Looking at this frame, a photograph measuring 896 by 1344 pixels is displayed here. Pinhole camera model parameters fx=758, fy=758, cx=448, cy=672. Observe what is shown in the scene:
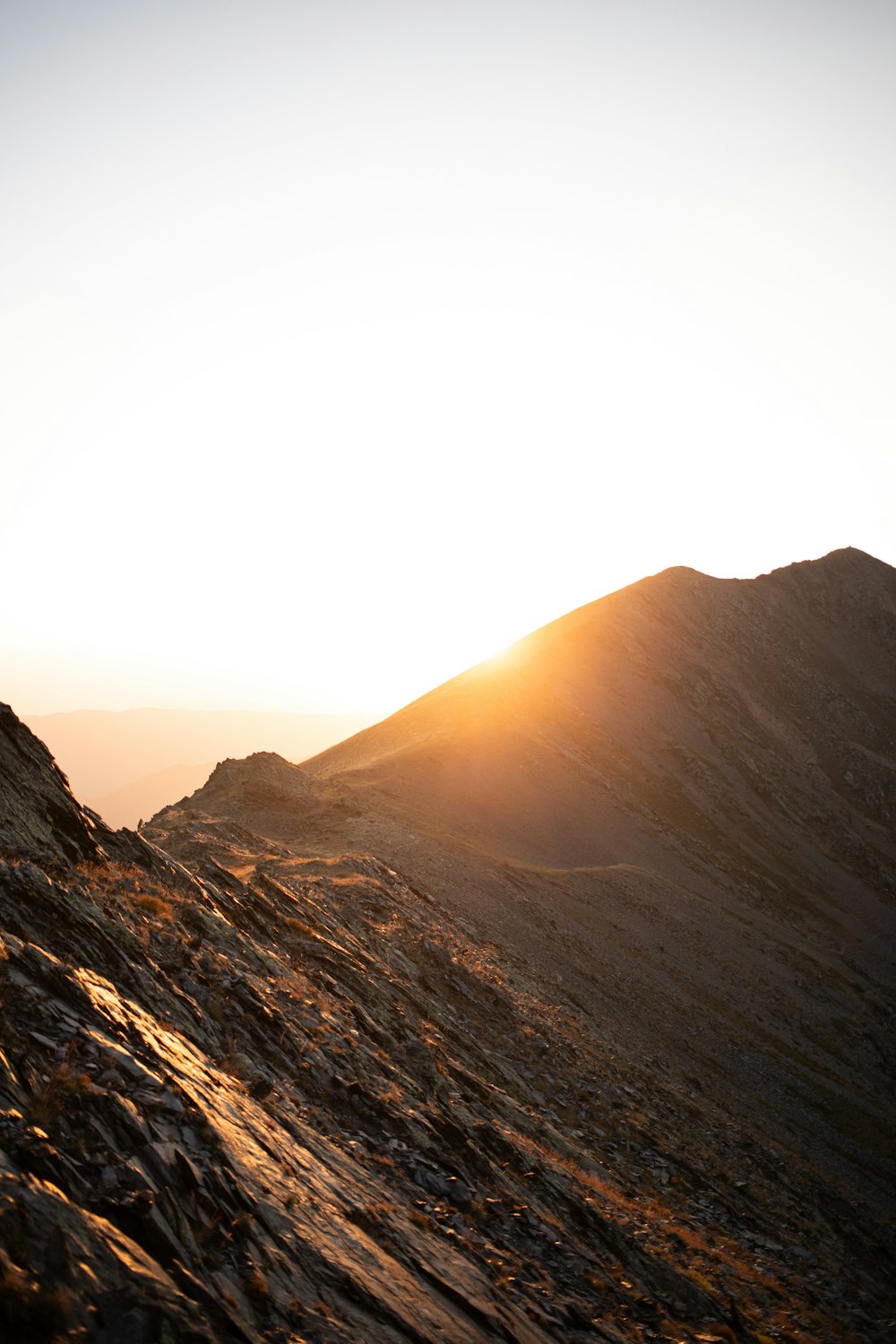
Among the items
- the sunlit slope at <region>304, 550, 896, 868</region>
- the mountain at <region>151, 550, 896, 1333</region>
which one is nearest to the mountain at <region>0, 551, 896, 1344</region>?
the mountain at <region>151, 550, 896, 1333</region>

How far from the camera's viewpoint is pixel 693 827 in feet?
260

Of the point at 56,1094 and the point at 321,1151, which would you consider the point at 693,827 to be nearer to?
the point at 321,1151

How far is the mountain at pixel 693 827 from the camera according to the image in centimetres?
4191

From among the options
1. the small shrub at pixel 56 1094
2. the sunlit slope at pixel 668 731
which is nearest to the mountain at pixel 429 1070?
the small shrub at pixel 56 1094

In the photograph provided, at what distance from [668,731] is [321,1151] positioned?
81.1m

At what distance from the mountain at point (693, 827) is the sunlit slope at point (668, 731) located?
1.08 feet

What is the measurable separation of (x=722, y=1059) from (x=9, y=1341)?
43470 millimetres

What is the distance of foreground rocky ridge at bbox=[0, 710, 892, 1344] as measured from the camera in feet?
32.8

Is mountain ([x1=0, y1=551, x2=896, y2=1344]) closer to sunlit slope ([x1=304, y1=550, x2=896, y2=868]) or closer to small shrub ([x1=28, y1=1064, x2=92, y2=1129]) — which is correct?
small shrub ([x1=28, y1=1064, x2=92, y2=1129])

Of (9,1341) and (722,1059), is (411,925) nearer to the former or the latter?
(722,1059)

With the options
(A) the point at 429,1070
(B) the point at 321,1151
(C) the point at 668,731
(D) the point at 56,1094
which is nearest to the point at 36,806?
(D) the point at 56,1094

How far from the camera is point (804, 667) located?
10900cm

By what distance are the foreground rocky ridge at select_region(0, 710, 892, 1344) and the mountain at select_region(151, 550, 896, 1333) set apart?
18.5 feet

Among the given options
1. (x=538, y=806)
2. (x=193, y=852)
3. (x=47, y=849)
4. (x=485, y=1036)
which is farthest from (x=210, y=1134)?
(x=538, y=806)
